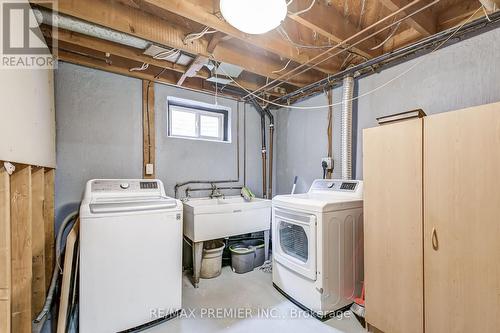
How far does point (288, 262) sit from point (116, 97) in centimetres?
253

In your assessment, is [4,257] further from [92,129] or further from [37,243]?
[92,129]

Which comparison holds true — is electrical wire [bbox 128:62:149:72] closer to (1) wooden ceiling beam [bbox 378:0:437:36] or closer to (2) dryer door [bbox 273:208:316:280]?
(2) dryer door [bbox 273:208:316:280]

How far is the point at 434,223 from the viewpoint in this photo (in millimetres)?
1436

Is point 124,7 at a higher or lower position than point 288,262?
higher

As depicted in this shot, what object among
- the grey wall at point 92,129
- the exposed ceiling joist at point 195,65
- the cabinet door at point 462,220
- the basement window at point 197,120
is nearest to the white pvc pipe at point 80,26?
the exposed ceiling joist at point 195,65

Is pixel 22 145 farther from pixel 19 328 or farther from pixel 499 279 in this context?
pixel 499 279

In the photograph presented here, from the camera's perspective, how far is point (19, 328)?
4.56ft

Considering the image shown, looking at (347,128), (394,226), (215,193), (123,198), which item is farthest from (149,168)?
(394,226)

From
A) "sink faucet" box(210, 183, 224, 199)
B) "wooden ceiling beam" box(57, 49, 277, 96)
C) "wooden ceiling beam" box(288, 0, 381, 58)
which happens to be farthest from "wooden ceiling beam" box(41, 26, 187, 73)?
"sink faucet" box(210, 183, 224, 199)

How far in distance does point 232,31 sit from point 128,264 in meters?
1.96

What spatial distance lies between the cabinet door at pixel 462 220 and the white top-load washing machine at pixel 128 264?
6.07 feet

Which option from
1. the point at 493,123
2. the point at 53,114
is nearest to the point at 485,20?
the point at 493,123

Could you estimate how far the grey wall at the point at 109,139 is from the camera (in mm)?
2303

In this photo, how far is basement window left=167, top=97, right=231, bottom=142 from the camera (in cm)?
304
